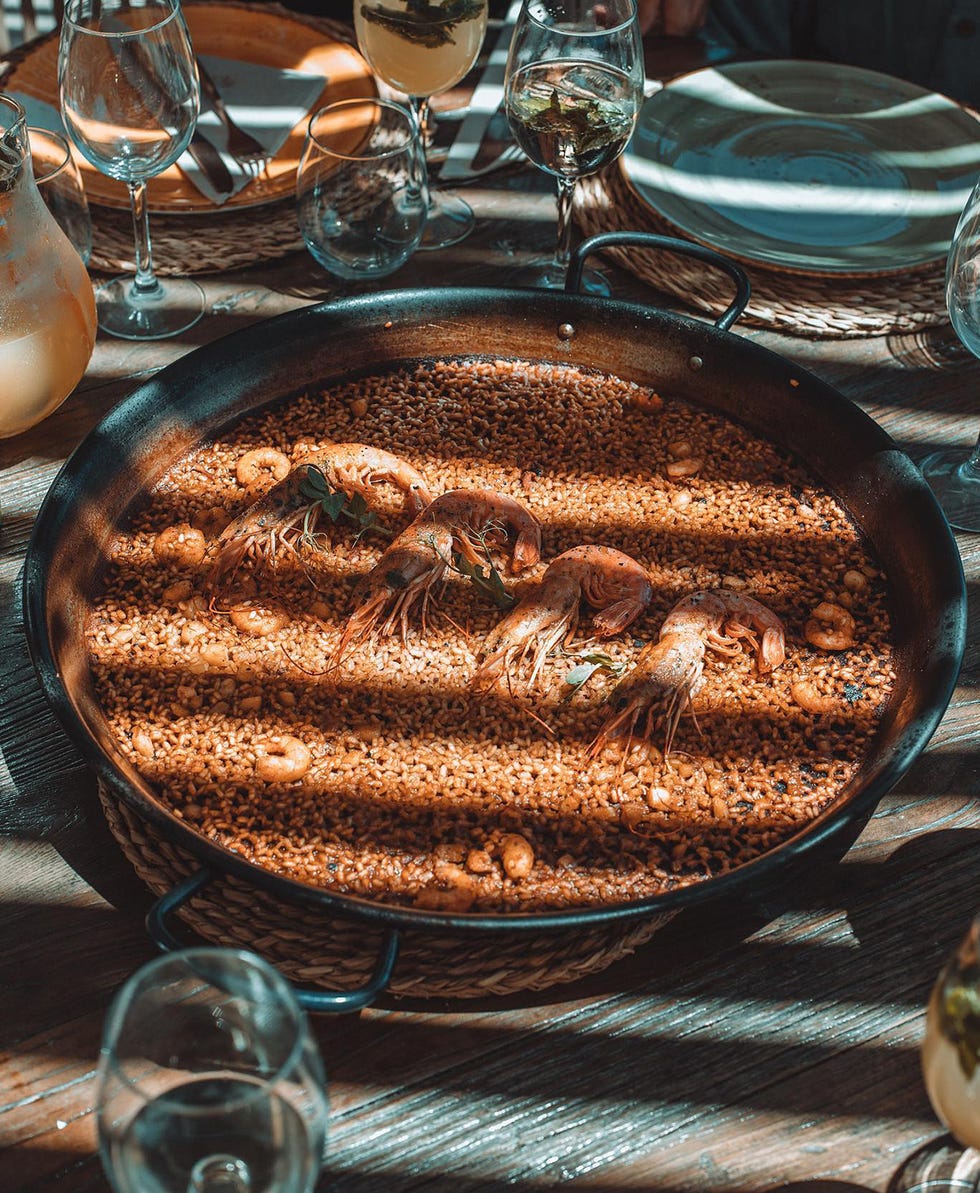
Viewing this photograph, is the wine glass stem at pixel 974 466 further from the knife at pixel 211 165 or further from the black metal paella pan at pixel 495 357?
the knife at pixel 211 165

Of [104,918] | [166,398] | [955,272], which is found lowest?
[104,918]

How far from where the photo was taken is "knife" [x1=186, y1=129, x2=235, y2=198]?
6.58 feet

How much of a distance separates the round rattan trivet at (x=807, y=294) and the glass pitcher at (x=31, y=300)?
84 centimetres

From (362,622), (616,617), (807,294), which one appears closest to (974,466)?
(807,294)

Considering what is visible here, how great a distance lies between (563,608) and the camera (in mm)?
1463

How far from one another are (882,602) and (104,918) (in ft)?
3.09

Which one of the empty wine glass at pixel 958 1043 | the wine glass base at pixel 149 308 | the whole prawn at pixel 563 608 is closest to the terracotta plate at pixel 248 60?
the wine glass base at pixel 149 308

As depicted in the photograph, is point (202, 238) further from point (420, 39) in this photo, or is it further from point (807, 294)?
point (807, 294)

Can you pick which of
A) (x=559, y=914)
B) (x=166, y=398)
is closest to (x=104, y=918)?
(x=559, y=914)

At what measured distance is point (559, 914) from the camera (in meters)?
1.09

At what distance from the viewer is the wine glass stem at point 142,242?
1.79 meters

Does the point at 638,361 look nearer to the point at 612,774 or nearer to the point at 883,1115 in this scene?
the point at 612,774

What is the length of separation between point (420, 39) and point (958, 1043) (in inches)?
62.6

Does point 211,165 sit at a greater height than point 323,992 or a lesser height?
greater
